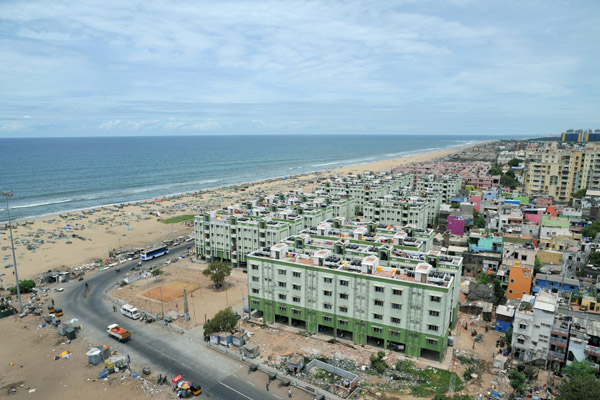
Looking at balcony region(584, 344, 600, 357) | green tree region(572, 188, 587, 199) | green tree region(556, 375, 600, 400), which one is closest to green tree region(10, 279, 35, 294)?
green tree region(556, 375, 600, 400)

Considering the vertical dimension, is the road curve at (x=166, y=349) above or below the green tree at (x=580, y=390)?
below

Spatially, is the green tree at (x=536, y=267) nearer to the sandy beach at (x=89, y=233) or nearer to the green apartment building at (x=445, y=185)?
the green apartment building at (x=445, y=185)

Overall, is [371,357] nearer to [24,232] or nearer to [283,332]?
[283,332]

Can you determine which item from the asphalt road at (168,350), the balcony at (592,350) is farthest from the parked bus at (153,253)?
the balcony at (592,350)

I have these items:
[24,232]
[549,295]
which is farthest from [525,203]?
[24,232]

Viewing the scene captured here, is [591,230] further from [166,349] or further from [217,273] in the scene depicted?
[166,349]
